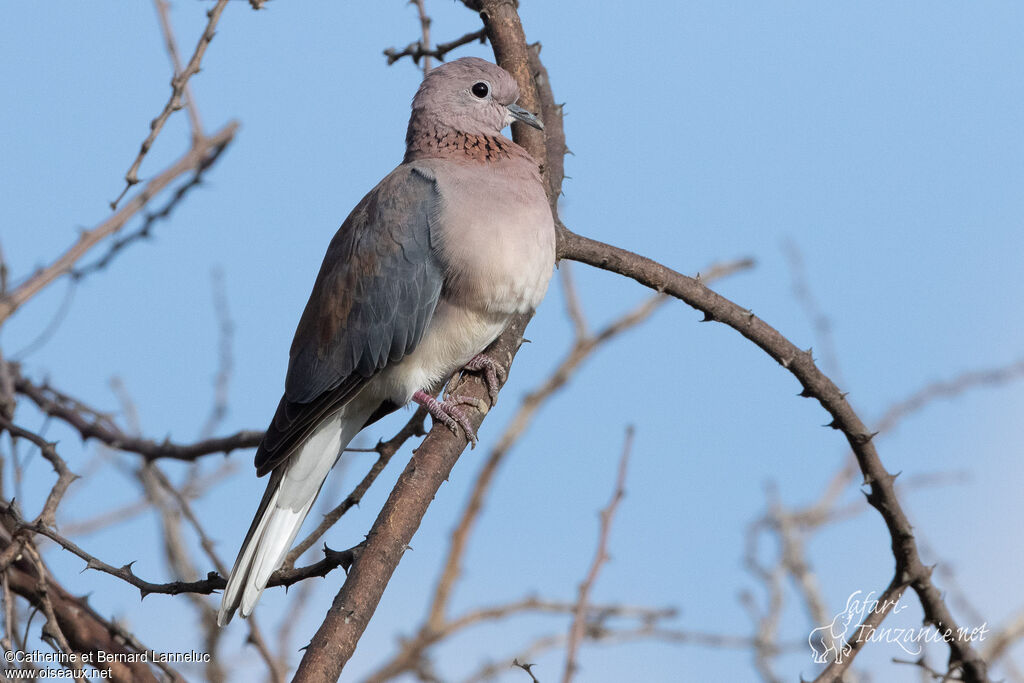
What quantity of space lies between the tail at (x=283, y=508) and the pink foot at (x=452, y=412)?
0.38 meters

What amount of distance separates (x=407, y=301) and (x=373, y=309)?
0.12m

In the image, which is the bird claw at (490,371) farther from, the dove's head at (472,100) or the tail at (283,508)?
the dove's head at (472,100)

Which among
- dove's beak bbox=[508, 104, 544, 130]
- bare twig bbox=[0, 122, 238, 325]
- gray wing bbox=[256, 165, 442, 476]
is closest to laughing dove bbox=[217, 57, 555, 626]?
gray wing bbox=[256, 165, 442, 476]

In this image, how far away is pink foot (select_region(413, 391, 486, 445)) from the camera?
3.33 metres

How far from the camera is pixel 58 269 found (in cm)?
250

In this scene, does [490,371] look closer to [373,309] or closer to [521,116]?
[373,309]

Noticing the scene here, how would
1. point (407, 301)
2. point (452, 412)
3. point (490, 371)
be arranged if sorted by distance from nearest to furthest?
point (452, 412) < point (407, 301) < point (490, 371)

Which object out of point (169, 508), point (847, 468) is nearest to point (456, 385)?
point (169, 508)

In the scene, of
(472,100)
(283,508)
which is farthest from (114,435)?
(472,100)

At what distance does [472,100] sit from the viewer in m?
3.82

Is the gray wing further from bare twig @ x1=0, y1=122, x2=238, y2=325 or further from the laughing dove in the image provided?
bare twig @ x1=0, y1=122, x2=238, y2=325

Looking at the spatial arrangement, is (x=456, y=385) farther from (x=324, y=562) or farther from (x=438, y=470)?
(x=324, y=562)

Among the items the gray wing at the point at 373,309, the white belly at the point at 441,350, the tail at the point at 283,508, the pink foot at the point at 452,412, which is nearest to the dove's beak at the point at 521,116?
the gray wing at the point at 373,309

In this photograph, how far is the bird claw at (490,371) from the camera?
360cm
